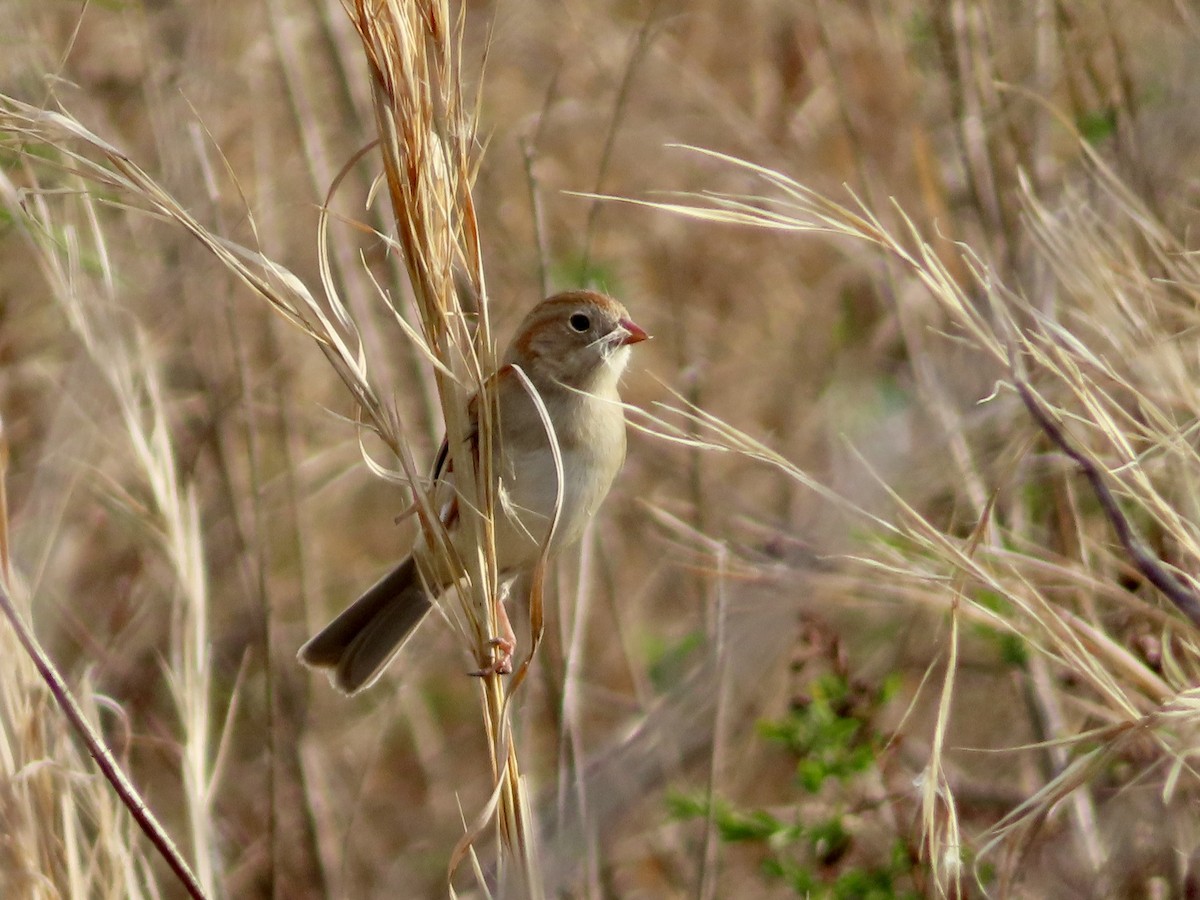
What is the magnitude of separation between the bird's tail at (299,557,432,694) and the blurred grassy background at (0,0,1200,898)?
352 mm

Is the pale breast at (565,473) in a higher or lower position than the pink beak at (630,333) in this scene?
lower

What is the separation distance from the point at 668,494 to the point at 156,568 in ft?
6.23

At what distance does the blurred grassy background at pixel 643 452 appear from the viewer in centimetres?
239

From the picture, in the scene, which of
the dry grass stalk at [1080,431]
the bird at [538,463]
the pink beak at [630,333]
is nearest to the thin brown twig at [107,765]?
the dry grass stalk at [1080,431]

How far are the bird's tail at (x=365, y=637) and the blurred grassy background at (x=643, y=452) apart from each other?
0.35m

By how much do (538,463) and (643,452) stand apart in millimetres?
1670

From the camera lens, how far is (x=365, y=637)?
3229 millimetres

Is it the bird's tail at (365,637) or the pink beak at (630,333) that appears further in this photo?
the pink beak at (630,333)

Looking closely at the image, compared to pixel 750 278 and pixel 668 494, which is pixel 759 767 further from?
pixel 750 278

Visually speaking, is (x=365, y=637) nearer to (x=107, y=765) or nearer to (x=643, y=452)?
(x=107, y=765)

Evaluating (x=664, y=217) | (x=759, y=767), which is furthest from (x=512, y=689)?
(x=664, y=217)

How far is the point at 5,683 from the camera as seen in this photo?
6.61 ft

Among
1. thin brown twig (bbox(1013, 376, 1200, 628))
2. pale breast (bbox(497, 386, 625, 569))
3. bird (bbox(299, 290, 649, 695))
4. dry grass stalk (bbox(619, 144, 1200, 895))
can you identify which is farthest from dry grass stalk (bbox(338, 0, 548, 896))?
pale breast (bbox(497, 386, 625, 569))

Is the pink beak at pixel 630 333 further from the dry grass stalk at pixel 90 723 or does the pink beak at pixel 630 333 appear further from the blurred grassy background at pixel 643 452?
the dry grass stalk at pixel 90 723
